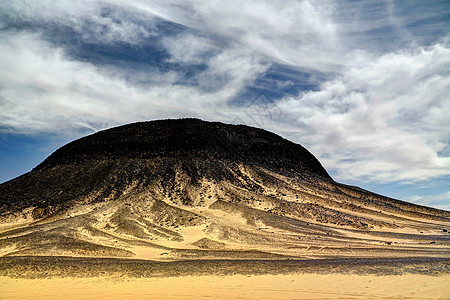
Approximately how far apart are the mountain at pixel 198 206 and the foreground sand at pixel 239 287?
6878 mm

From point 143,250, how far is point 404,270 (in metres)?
17.1

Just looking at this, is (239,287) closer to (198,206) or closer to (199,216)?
(199,216)

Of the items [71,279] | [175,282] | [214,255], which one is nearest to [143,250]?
[214,255]

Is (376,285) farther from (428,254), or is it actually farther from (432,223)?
(432,223)

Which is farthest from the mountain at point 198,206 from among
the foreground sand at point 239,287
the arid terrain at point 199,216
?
the foreground sand at point 239,287

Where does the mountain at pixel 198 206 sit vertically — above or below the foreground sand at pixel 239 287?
above

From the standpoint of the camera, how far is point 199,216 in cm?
3778

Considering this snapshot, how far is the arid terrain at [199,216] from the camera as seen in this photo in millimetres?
18531

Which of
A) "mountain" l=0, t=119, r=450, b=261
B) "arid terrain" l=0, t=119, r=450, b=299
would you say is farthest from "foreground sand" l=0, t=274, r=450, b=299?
"mountain" l=0, t=119, r=450, b=261

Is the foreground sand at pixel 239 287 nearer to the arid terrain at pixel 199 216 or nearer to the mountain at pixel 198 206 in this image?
the arid terrain at pixel 199 216

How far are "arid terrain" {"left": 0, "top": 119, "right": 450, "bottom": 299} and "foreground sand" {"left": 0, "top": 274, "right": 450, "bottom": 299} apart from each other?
0.42 meters

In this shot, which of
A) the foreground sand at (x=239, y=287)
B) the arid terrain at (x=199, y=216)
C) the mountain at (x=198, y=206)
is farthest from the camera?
the mountain at (x=198, y=206)

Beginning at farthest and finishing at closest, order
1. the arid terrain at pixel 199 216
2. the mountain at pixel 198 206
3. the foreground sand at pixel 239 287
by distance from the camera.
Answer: the mountain at pixel 198 206
the arid terrain at pixel 199 216
the foreground sand at pixel 239 287

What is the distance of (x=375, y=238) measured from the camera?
3169 cm
